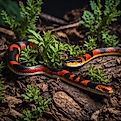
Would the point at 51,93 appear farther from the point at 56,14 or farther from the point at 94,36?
the point at 56,14

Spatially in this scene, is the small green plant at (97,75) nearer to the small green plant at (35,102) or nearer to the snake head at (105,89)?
the snake head at (105,89)

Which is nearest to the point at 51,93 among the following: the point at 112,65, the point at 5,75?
the point at 5,75

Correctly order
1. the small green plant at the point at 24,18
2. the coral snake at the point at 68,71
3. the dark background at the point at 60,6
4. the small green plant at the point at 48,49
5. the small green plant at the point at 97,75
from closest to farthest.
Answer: the coral snake at the point at 68,71, the small green plant at the point at 97,75, the small green plant at the point at 48,49, the small green plant at the point at 24,18, the dark background at the point at 60,6

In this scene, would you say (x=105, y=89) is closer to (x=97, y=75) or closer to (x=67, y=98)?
(x=97, y=75)

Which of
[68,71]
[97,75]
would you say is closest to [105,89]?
[97,75]

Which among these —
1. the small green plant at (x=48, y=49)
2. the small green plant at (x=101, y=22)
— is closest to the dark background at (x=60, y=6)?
the small green plant at (x=101, y=22)

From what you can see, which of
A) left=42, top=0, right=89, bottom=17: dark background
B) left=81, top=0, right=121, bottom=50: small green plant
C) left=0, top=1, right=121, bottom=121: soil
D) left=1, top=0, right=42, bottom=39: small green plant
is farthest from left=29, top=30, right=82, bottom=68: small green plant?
left=42, top=0, right=89, bottom=17: dark background
